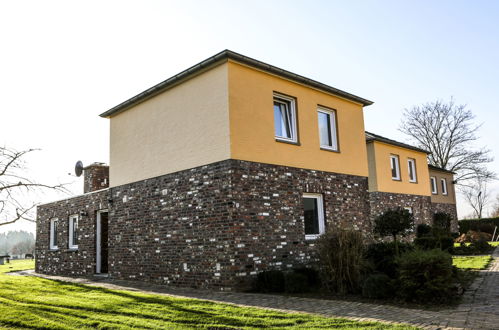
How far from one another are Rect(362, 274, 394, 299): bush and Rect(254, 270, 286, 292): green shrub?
1990mm

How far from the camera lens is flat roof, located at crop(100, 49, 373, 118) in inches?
421

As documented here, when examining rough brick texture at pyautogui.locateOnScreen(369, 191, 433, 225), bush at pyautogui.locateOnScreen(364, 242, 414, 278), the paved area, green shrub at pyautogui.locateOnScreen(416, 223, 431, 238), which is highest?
rough brick texture at pyautogui.locateOnScreen(369, 191, 433, 225)

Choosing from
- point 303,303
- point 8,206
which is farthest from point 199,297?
point 8,206

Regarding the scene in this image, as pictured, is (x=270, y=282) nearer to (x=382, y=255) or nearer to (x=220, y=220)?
(x=220, y=220)

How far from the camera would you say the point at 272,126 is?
11.5 metres

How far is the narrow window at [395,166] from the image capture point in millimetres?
21322

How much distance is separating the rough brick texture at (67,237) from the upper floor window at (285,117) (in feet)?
22.0

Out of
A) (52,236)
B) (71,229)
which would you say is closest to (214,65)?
(71,229)

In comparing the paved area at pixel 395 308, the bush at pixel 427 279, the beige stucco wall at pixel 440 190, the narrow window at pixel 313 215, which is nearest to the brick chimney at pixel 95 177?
the paved area at pixel 395 308

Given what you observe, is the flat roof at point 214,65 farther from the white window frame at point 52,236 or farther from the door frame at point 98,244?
the white window frame at point 52,236

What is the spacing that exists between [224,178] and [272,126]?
7.32 ft

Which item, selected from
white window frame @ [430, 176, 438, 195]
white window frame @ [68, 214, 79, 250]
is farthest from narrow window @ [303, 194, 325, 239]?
white window frame @ [430, 176, 438, 195]

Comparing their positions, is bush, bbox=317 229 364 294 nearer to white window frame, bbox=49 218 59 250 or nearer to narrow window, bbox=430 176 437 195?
white window frame, bbox=49 218 59 250

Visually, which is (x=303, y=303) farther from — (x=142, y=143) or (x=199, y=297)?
(x=142, y=143)
